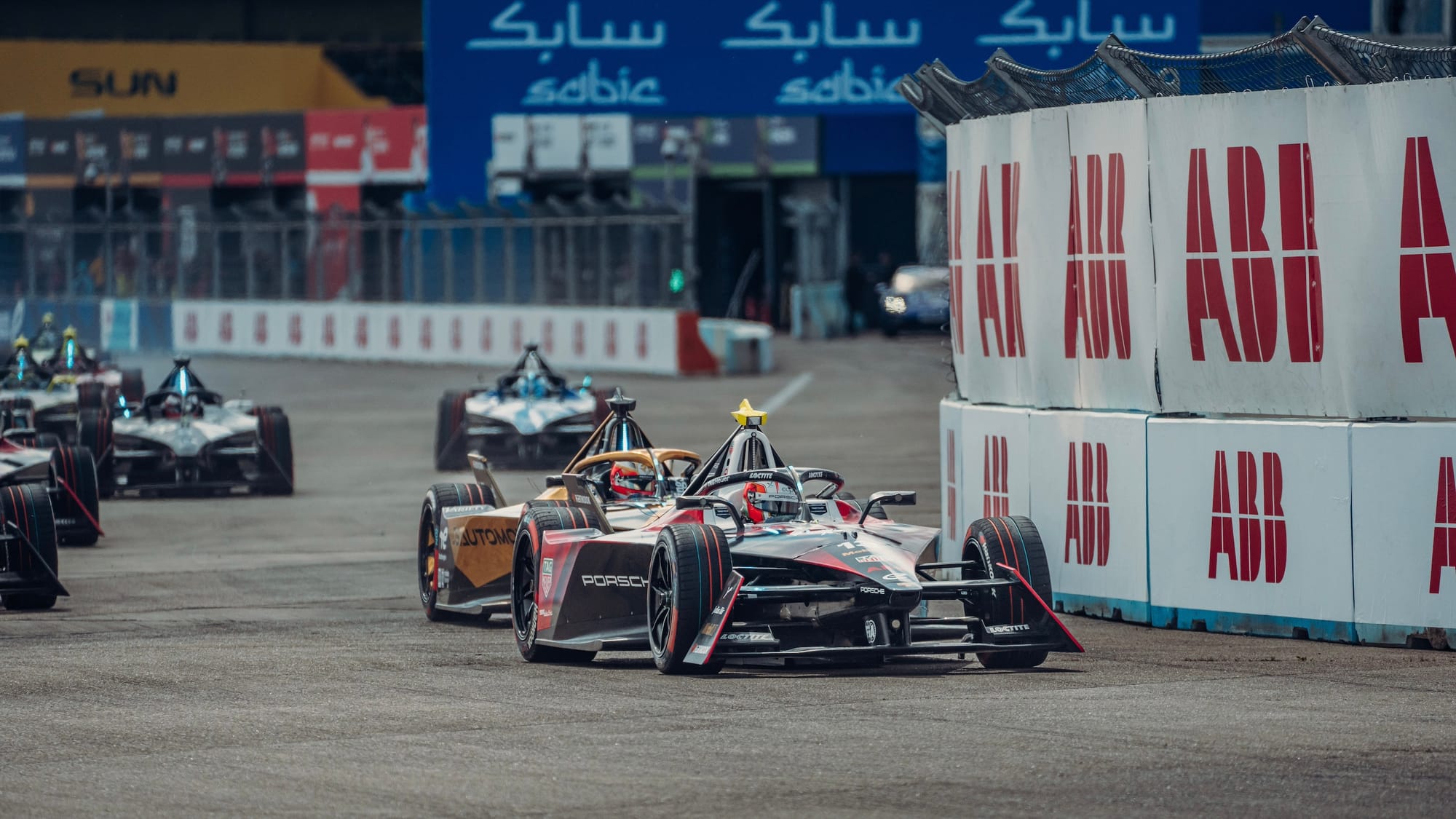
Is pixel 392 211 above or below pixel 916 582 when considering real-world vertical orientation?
above

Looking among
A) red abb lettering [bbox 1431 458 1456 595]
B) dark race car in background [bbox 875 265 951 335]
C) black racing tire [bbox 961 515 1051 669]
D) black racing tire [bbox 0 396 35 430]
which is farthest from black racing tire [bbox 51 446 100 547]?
dark race car in background [bbox 875 265 951 335]

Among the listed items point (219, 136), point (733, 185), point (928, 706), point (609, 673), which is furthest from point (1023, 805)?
point (219, 136)

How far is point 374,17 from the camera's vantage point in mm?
73562

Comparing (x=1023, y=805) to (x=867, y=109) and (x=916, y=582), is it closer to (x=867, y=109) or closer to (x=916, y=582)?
(x=916, y=582)

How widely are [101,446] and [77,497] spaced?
4.62 metres

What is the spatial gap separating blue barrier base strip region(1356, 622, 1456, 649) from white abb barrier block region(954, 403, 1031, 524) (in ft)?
8.00

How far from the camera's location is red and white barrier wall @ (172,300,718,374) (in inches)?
1550

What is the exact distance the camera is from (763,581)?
1065 centimetres

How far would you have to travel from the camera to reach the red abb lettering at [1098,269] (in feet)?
41.6

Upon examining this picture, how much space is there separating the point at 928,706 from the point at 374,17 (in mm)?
66976

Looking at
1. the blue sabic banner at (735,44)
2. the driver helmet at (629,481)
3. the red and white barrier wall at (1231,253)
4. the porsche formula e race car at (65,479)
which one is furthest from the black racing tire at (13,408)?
the blue sabic banner at (735,44)

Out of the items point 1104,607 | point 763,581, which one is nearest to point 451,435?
point 1104,607

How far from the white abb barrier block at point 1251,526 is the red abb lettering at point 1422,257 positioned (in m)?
0.65

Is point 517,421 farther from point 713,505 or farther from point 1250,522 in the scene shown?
point 713,505
